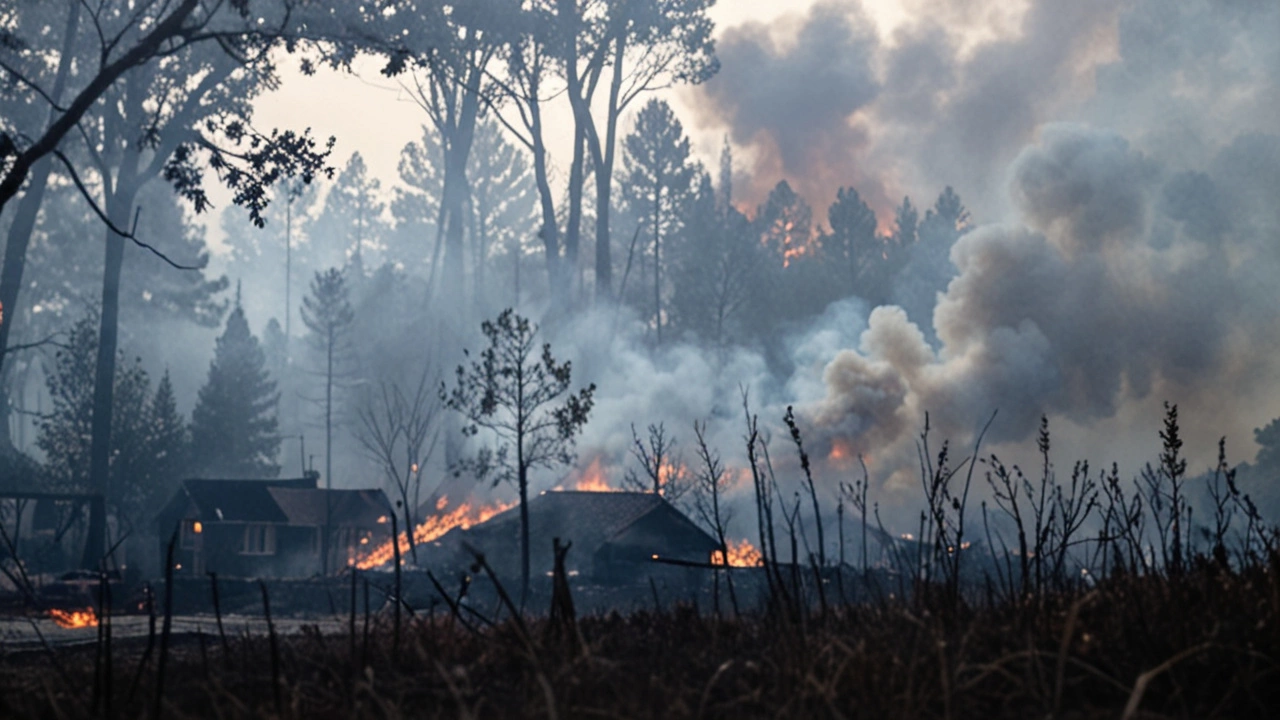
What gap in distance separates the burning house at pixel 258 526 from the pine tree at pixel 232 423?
9.29 m

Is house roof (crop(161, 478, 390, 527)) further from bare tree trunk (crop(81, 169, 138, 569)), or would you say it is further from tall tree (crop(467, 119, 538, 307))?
tall tree (crop(467, 119, 538, 307))

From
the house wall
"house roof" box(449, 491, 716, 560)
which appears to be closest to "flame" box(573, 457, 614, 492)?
the house wall

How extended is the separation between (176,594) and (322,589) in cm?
566

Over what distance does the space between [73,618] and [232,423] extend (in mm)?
36231

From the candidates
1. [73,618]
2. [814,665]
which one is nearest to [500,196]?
[73,618]

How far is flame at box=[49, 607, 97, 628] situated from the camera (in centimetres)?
2934

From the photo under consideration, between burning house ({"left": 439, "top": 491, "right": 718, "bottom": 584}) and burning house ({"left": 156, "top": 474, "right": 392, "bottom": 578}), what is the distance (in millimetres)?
9029

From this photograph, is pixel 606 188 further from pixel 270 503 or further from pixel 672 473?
pixel 270 503

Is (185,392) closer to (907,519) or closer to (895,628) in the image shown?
(907,519)

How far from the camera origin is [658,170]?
82.9m

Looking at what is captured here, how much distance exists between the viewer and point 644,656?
5.46 metres

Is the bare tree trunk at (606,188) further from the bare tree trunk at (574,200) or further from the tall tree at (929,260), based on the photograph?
the tall tree at (929,260)

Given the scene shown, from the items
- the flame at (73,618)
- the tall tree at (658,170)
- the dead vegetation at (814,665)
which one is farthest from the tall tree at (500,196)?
the dead vegetation at (814,665)

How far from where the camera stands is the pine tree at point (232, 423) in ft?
210
